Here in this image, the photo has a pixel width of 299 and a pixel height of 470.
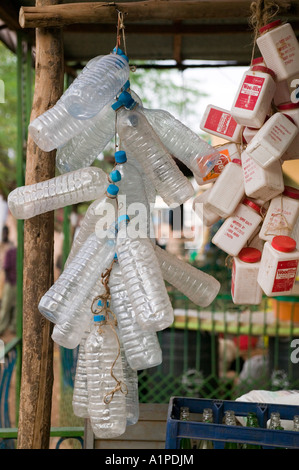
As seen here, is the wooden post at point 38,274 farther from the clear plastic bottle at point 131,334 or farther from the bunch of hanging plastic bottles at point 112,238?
the clear plastic bottle at point 131,334

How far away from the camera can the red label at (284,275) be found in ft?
5.89

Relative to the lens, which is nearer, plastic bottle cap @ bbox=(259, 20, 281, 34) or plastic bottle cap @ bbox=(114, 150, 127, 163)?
plastic bottle cap @ bbox=(114, 150, 127, 163)

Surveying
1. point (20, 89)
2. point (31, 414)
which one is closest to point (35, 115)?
point (31, 414)

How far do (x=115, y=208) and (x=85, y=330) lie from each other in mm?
421

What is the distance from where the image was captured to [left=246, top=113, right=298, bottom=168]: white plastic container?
1.80m

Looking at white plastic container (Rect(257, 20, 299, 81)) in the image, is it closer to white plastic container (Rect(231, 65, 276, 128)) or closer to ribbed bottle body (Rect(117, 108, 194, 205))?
white plastic container (Rect(231, 65, 276, 128))

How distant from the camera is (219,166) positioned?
2023 mm

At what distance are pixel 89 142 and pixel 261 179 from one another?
613mm

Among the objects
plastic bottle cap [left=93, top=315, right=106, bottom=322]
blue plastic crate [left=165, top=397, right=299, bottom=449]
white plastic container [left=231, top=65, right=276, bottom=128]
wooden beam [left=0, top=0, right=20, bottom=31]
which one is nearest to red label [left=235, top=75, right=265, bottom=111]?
white plastic container [left=231, top=65, right=276, bottom=128]

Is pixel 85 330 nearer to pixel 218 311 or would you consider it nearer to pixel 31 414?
pixel 31 414

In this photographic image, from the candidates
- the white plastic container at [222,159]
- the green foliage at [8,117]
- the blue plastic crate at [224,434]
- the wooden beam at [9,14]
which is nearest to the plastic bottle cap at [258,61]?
the white plastic container at [222,159]

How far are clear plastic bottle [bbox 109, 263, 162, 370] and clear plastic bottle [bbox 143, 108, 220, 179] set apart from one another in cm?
48

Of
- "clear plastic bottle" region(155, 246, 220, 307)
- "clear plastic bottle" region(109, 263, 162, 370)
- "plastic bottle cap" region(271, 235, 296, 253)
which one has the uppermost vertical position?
"plastic bottle cap" region(271, 235, 296, 253)

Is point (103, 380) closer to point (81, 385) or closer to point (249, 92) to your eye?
point (81, 385)
